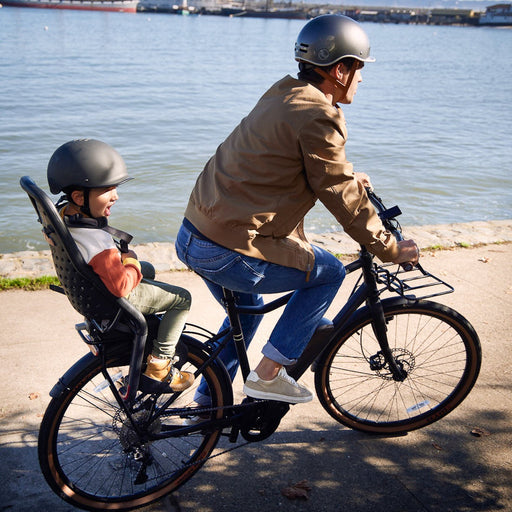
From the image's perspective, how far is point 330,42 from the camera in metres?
2.68

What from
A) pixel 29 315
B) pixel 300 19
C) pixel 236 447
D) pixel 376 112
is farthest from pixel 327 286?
pixel 300 19

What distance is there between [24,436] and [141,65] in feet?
121

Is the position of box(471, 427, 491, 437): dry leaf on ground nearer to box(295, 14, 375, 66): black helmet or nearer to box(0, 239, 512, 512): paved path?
box(0, 239, 512, 512): paved path

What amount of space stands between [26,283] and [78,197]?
3064 mm

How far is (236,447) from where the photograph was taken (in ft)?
11.3

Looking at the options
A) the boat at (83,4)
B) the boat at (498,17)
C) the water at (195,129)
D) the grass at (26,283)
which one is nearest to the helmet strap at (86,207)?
the grass at (26,283)

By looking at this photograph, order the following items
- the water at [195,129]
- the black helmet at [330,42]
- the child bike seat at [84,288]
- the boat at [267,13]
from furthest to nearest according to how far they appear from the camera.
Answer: the boat at [267,13], the water at [195,129], the black helmet at [330,42], the child bike seat at [84,288]

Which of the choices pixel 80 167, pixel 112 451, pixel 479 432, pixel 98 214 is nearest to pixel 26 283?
pixel 112 451

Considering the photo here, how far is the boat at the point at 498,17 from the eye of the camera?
423ft

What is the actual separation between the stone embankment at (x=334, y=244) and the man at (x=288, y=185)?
10.2 feet

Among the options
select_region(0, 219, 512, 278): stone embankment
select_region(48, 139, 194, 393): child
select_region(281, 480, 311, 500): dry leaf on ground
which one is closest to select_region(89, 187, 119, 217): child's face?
select_region(48, 139, 194, 393): child

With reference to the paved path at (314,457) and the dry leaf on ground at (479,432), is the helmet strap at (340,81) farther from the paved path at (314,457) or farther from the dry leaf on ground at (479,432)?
the dry leaf on ground at (479,432)

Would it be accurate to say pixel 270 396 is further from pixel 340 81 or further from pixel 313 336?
pixel 340 81

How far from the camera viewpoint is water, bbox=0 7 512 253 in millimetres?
11453
